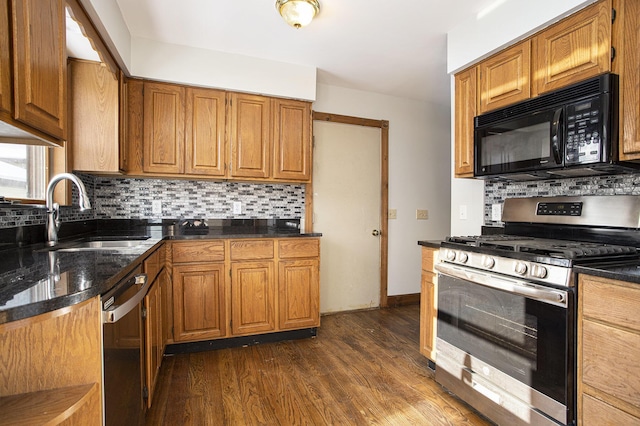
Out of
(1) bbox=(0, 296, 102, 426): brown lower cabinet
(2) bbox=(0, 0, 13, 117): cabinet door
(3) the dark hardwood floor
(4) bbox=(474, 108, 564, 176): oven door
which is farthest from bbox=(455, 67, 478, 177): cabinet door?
(2) bbox=(0, 0, 13, 117): cabinet door

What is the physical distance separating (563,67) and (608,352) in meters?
1.43

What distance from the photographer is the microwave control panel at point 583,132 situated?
5.02 ft

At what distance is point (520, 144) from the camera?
6.18 ft

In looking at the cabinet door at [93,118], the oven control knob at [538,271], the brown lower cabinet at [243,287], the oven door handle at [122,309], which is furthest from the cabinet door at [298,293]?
the oven control knob at [538,271]

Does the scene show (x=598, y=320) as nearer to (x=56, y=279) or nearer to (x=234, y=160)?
(x=56, y=279)

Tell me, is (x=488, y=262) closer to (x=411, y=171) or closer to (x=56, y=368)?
(x=56, y=368)

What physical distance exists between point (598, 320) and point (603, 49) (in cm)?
129

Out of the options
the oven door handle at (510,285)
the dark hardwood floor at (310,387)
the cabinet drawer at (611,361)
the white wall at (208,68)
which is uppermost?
the white wall at (208,68)

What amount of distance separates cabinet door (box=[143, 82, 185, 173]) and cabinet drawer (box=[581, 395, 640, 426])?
113 inches

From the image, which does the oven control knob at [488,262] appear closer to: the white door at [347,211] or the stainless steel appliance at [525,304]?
the stainless steel appliance at [525,304]

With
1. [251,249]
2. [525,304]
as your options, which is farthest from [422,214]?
[525,304]

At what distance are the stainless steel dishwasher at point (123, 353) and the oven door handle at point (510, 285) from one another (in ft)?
5.45

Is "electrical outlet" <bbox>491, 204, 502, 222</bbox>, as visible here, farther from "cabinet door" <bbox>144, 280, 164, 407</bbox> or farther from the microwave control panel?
"cabinet door" <bbox>144, 280, 164, 407</bbox>

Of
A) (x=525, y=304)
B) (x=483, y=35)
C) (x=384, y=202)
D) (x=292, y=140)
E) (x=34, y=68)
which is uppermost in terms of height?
(x=483, y=35)
